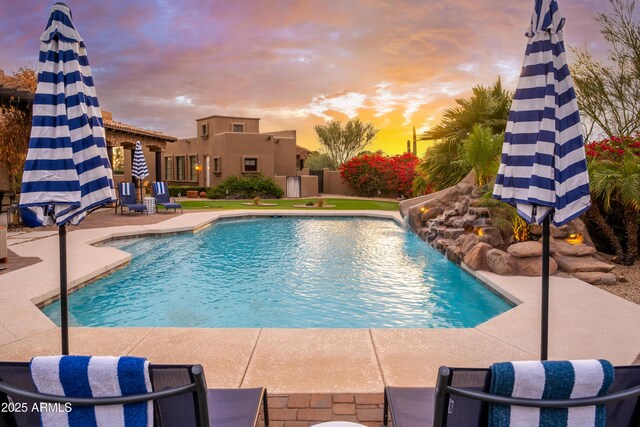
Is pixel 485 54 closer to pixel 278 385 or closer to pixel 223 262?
pixel 223 262

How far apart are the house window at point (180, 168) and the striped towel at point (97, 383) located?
3343 centimetres

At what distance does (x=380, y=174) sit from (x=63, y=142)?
2662cm

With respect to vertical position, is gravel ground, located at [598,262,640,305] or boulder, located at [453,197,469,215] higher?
boulder, located at [453,197,469,215]

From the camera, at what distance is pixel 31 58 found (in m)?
15.9

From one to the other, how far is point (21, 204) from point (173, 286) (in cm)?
489

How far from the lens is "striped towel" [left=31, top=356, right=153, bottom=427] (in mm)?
1460

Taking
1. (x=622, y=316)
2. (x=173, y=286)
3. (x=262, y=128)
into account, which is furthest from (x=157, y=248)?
(x=262, y=128)

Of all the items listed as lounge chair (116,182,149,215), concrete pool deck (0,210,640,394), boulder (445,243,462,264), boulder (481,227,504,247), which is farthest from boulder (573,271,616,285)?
lounge chair (116,182,149,215)

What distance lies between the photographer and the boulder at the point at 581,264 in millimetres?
7059

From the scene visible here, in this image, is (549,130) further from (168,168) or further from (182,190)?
(168,168)

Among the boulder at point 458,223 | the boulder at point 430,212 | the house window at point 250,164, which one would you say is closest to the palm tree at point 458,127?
the boulder at point 430,212

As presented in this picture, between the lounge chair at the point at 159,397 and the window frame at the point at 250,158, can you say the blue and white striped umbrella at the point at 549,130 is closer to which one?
the lounge chair at the point at 159,397

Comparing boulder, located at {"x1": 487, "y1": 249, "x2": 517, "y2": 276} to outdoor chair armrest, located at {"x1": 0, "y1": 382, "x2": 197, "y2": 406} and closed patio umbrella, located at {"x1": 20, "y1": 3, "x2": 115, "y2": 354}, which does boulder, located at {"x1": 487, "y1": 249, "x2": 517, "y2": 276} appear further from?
outdoor chair armrest, located at {"x1": 0, "y1": 382, "x2": 197, "y2": 406}

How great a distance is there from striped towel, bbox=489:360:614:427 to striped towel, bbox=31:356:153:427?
1217 millimetres
